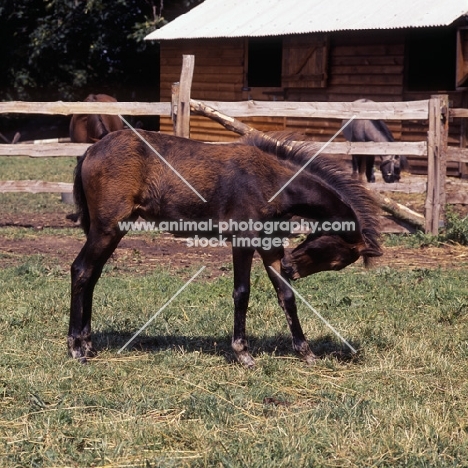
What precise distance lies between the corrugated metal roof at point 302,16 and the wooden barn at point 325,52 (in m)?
0.03

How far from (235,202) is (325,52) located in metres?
13.6

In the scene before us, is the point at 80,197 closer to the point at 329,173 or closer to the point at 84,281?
the point at 84,281

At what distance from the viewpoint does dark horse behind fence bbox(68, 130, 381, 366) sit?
5.81 meters

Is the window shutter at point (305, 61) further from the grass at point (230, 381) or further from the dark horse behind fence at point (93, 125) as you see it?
the grass at point (230, 381)

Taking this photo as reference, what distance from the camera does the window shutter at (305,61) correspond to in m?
18.9

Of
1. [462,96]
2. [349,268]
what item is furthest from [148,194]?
[462,96]

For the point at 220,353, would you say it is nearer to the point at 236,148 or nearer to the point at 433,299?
the point at 236,148

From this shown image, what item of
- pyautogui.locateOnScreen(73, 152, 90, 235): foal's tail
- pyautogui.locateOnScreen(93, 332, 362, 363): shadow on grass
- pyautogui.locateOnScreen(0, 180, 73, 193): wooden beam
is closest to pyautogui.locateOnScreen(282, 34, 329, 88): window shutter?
pyautogui.locateOnScreen(0, 180, 73, 193): wooden beam

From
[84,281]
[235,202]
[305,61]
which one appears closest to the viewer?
[235,202]

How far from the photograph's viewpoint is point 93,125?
42.8ft

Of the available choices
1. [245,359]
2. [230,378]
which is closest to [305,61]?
[245,359]

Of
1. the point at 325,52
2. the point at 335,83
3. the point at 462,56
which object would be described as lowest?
the point at 335,83

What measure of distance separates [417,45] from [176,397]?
16953 millimetres

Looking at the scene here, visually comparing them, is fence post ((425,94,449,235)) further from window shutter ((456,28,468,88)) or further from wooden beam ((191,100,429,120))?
window shutter ((456,28,468,88))
